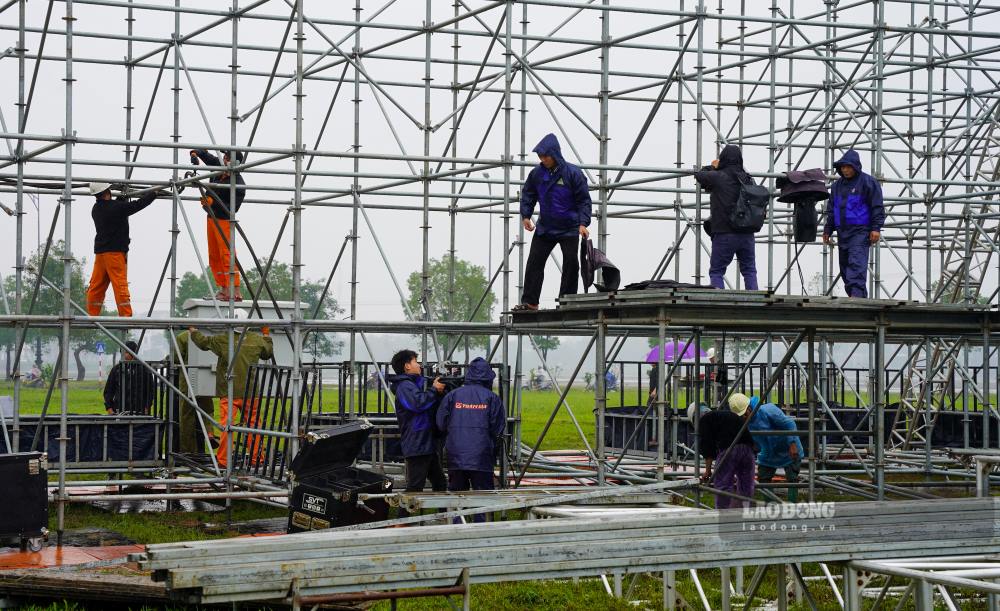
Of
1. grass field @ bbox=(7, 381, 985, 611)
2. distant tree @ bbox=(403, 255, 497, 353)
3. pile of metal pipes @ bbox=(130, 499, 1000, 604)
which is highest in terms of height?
distant tree @ bbox=(403, 255, 497, 353)

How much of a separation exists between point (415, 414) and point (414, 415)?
2 centimetres

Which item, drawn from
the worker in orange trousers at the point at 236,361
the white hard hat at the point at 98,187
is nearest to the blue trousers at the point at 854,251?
the worker in orange trousers at the point at 236,361

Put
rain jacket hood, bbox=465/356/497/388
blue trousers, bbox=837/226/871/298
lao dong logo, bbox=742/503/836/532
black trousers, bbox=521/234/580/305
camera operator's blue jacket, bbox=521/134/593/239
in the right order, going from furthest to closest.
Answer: blue trousers, bbox=837/226/871/298, black trousers, bbox=521/234/580/305, camera operator's blue jacket, bbox=521/134/593/239, rain jacket hood, bbox=465/356/497/388, lao dong logo, bbox=742/503/836/532

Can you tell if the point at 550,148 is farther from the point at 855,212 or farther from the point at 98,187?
the point at 98,187

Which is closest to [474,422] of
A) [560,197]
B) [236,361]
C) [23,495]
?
[560,197]

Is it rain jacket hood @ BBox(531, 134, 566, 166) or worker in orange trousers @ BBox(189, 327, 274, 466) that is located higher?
rain jacket hood @ BBox(531, 134, 566, 166)

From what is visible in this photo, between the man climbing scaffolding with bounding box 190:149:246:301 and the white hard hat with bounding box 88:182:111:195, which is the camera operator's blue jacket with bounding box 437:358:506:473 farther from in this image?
the white hard hat with bounding box 88:182:111:195

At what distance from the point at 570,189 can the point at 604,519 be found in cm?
534

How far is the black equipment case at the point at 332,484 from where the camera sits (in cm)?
1121

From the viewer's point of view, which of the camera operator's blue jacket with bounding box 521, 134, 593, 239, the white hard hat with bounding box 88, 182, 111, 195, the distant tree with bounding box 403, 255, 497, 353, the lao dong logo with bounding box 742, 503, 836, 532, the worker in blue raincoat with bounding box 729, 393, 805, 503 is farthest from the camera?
the distant tree with bounding box 403, 255, 497, 353

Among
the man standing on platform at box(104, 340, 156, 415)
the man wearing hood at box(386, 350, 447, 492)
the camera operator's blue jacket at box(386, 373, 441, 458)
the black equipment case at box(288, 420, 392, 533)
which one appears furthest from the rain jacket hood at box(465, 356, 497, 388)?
the man standing on platform at box(104, 340, 156, 415)

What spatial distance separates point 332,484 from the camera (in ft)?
38.0

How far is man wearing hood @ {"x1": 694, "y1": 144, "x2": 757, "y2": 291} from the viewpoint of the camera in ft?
43.3

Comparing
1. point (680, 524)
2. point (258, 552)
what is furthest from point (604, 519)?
point (258, 552)
